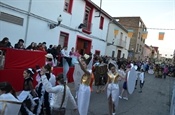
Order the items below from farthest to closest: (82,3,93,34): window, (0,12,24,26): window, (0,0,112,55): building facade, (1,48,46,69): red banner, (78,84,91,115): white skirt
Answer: (82,3,93,34): window < (0,0,112,55): building facade < (0,12,24,26): window < (1,48,46,69): red banner < (78,84,91,115): white skirt

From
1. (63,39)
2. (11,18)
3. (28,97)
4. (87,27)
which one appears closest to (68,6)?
(63,39)

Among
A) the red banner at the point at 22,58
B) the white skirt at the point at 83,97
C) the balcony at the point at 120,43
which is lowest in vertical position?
the white skirt at the point at 83,97

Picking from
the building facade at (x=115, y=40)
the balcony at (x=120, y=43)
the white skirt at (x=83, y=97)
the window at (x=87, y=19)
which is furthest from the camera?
the balcony at (x=120, y=43)

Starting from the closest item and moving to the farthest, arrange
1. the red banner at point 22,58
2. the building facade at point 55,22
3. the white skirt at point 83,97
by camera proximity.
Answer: the white skirt at point 83,97, the red banner at point 22,58, the building facade at point 55,22

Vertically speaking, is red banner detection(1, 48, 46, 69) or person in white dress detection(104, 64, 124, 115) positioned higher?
red banner detection(1, 48, 46, 69)

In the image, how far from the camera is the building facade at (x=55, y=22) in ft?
37.1

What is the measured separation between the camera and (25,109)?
489cm

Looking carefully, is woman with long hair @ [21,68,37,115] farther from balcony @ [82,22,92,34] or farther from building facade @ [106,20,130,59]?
building facade @ [106,20,130,59]

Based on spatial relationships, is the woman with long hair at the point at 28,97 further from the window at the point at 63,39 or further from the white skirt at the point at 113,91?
the window at the point at 63,39

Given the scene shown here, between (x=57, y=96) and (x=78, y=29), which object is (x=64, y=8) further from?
(x=57, y=96)

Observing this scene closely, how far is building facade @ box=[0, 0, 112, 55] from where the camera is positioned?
1131 centimetres

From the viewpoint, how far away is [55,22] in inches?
582

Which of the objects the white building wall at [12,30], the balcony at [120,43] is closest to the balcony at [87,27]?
the white building wall at [12,30]

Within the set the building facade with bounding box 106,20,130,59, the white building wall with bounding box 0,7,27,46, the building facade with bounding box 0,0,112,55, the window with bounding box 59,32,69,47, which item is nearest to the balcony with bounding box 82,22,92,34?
the building facade with bounding box 0,0,112,55
